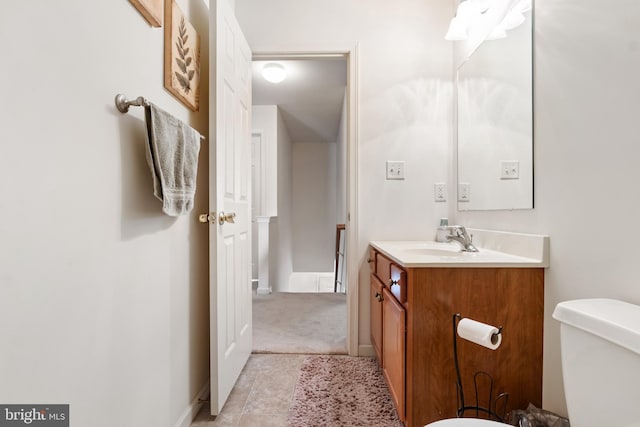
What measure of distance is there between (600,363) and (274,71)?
9.60 ft

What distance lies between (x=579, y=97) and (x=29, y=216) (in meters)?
1.59

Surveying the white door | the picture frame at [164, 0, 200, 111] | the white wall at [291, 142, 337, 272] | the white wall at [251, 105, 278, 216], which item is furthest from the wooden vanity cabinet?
the white wall at [291, 142, 337, 272]

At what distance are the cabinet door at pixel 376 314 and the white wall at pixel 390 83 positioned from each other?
276 millimetres

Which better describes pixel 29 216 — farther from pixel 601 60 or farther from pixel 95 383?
pixel 601 60

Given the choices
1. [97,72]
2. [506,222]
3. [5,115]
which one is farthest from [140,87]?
[506,222]

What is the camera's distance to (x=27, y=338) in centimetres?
64

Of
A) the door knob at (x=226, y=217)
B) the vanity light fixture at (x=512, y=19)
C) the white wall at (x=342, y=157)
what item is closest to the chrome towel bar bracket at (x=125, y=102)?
the door knob at (x=226, y=217)

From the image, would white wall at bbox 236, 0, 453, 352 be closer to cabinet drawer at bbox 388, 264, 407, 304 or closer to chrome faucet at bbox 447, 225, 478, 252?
chrome faucet at bbox 447, 225, 478, 252

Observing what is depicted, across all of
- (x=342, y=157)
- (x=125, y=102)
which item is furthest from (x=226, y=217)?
(x=342, y=157)

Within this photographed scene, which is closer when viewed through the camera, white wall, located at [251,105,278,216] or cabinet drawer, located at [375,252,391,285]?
cabinet drawer, located at [375,252,391,285]

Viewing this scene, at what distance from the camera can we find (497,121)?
156cm

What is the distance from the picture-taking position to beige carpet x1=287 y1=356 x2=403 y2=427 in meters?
1.45

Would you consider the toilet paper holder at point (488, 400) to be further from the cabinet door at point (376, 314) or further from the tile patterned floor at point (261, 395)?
the tile patterned floor at point (261, 395)

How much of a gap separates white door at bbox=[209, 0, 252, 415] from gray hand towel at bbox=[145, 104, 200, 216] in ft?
0.65
